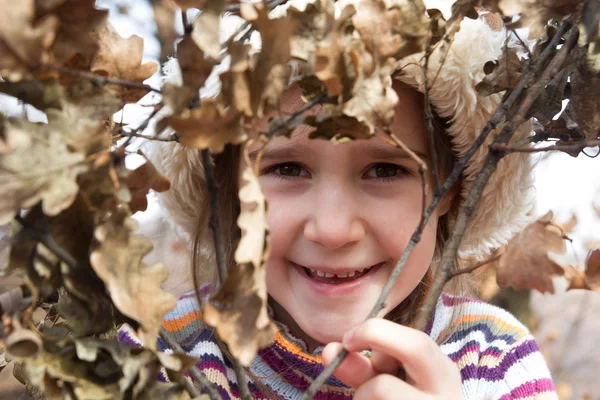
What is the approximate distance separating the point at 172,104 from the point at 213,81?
685 millimetres

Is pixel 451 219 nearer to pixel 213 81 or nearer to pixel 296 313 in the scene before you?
pixel 296 313

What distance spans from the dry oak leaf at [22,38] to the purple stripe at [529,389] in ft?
4.44

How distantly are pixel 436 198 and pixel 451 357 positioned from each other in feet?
3.37

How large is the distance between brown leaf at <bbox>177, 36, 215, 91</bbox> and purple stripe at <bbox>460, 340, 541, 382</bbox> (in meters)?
1.22

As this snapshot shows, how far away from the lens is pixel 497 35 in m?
1.19

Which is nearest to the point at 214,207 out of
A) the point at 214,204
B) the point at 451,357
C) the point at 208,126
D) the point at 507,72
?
the point at 214,204

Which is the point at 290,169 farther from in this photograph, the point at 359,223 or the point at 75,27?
the point at 75,27

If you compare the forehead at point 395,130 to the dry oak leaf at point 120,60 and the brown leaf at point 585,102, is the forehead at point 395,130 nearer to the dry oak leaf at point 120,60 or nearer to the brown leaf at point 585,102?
the brown leaf at point 585,102

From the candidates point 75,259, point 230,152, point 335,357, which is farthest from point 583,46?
point 230,152

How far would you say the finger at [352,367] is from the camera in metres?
0.68

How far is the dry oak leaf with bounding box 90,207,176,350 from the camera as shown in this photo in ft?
1.60

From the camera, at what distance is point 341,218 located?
1101mm

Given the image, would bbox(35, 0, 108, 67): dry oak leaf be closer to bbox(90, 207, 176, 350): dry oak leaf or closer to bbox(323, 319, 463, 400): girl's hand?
bbox(90, 207, 176, 350): dry oak leaf

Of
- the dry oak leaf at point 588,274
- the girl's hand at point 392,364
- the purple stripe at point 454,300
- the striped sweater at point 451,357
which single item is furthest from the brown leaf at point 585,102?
the purple stripe at point 454,300
